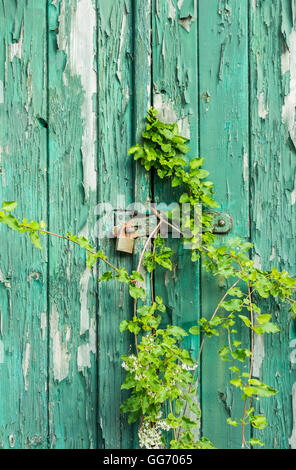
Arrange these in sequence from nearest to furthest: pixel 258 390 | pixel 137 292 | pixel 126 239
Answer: pixel 258 390 → pixel 137 292 → pixel 126 239

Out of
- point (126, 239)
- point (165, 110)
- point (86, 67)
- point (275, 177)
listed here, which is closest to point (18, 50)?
point (86, 67)

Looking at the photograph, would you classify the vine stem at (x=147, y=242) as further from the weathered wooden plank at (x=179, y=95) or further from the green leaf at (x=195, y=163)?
the green leaf at (x=195, y=163)

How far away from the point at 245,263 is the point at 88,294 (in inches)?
21.0

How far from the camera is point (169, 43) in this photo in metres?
1.32

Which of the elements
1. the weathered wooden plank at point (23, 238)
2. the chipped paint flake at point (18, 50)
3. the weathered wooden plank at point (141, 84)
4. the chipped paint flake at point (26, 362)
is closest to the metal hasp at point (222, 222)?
the weathered wooden plank at point (141, 84)

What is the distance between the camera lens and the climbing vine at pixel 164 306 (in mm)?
1150

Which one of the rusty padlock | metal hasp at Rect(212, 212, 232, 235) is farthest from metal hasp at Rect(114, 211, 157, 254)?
metal hasp at Rect(212, 212, 232, 235)

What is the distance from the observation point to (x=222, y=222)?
1.31 meters

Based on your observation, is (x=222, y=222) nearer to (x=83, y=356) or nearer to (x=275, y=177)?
(x=275, y=177)

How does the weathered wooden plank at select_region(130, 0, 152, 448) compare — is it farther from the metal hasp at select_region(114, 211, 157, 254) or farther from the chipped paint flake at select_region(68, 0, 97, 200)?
Result: the chipped paint flake at select_region(68, 0, 97, 200)

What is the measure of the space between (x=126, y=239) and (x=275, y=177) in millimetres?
548

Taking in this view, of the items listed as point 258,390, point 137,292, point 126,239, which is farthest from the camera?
point 126,239

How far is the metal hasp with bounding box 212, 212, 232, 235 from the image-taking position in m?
1.31
